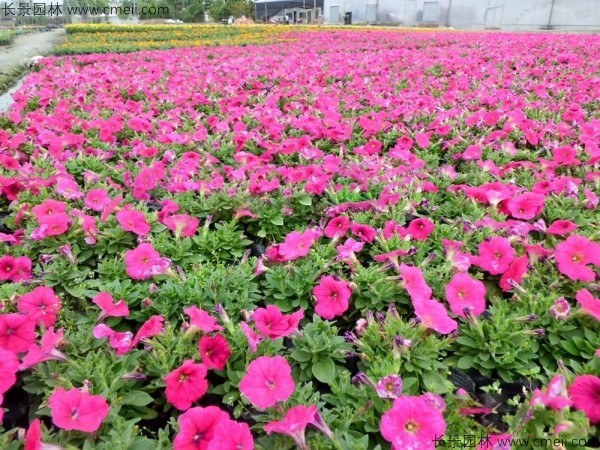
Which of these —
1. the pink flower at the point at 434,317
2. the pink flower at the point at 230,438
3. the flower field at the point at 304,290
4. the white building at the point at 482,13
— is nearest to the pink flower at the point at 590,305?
the flower field at the point at 304,290

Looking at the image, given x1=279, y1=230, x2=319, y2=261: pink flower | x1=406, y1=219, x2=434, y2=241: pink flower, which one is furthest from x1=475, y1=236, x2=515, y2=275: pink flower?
x1=279, y1=230, x2=319, y2=261: pink flower

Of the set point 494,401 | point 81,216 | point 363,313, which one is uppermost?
point 81,216

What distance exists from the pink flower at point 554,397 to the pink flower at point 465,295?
0.47 m

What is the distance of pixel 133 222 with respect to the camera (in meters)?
2.16

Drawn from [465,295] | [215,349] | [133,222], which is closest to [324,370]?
[215,349]

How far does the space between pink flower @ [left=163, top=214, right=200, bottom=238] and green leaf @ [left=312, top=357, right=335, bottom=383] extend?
101 cm

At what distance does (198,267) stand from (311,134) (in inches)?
81.1

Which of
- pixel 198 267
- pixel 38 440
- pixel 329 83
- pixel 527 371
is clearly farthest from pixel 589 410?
pixel 329 83

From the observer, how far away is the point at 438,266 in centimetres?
193

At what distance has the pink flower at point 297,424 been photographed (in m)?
1.11

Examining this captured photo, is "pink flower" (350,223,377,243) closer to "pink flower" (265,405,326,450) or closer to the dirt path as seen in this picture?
"pink flower" (265,405,326,450)

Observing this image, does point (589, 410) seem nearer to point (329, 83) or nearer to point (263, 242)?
point (263, 242)

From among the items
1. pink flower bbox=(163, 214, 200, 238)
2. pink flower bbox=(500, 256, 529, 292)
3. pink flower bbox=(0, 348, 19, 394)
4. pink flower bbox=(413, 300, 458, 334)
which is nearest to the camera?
pink flower bbox=(0, 348, 19, 394)

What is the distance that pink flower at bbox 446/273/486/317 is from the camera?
1.62 m
